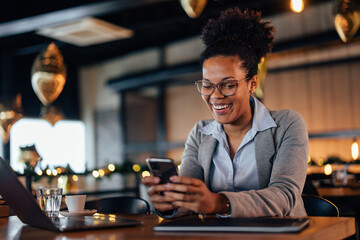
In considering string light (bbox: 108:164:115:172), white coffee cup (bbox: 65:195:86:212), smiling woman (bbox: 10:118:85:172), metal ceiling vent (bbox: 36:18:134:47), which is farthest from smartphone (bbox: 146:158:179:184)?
smiling woman (bbox: 10:118:85:172)

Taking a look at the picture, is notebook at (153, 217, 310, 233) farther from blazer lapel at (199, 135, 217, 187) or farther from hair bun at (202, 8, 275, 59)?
hair bun at (202, 8, 275, 59)

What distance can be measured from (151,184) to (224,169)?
0.59m

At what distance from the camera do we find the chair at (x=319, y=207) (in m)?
1.77

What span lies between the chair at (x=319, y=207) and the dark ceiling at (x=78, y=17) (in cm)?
309

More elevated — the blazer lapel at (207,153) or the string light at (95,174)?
the blazer lapel at (207,153)

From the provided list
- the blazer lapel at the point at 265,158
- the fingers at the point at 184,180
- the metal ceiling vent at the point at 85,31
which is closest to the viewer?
the fingers at the point at 184,180

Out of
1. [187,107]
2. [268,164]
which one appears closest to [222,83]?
[268,164]

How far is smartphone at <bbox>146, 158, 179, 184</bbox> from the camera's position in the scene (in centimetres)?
122

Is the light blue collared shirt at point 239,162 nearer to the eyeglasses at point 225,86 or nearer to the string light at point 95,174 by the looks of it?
the eyeglasses at point 225,86

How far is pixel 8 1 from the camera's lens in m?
5.20

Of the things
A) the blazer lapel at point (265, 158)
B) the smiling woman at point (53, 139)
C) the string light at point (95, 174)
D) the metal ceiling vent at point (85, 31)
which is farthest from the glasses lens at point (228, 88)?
the smiling woman at point (53, 139)

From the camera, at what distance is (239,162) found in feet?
5.93

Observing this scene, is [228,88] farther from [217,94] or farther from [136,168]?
[136,168]

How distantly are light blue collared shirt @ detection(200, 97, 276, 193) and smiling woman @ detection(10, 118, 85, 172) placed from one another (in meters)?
6.57
